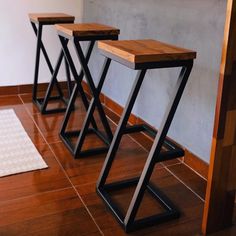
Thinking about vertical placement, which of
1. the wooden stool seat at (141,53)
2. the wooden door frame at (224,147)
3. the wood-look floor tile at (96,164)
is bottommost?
the wood-look floor tile at (96,164)

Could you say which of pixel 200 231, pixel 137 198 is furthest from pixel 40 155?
pixel 200 231

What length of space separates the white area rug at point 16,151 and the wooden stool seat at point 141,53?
917 millimetres

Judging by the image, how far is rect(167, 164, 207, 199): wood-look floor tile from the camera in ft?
6.38

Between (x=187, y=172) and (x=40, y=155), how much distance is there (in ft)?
3.07

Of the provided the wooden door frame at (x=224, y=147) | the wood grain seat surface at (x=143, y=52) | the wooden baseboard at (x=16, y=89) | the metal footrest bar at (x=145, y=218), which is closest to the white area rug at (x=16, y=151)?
the metal footrest bar at (x=145, y=218)

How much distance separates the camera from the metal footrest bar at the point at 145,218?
1.62m

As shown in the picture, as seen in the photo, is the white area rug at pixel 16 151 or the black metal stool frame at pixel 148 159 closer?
the black metal stool frame at pixel 148 159

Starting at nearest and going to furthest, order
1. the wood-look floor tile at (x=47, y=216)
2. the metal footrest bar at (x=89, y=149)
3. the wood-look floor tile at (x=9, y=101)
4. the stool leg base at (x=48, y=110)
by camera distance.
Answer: the wood-look floor tile at (x=47, y=216)
the metal footrest bar at (x=89, y=149)
the stool leg base at (x=48, y=110)
the wood-look floor tile at (x=9, y=101)

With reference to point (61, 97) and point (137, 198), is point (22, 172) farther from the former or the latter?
point (61, 97)

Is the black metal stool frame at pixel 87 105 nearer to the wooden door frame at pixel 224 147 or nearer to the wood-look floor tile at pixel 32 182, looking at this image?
the wood-look floor tile at pixel 32 182

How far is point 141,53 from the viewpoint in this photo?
146 cm

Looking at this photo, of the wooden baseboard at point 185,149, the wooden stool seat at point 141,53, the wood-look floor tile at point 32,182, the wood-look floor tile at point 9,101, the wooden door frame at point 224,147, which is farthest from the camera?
the wood-look floor tile at point 9,101

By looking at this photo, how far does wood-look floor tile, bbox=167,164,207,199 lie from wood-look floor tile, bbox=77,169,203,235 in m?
0.04

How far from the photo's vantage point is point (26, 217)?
1.68 meters
